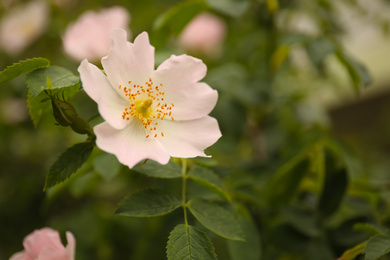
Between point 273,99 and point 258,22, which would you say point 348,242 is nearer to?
point 273,99

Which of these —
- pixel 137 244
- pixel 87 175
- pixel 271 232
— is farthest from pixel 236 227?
pixel 137 244

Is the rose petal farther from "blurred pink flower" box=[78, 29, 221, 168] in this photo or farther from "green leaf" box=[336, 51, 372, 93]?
"green leaf" box=[336, 51, 372, 93]

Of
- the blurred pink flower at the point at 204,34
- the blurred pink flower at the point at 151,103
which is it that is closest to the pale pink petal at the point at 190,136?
the blurred pink flower at the point at 151,103

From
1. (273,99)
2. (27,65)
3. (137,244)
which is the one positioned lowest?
(137,244)

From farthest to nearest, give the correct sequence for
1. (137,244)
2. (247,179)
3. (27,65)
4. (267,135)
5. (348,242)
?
(267,135), (137,244), (247,179), (348,242), (27,65)

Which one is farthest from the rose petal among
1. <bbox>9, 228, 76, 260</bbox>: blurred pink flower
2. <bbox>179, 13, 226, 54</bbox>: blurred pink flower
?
<bbox>179, 13, 226, 54</bbox>: blurred pink flower

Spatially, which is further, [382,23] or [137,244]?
[382,23]

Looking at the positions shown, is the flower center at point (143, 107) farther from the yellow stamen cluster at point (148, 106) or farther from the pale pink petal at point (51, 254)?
the pale pink petal at point (51, 254)
